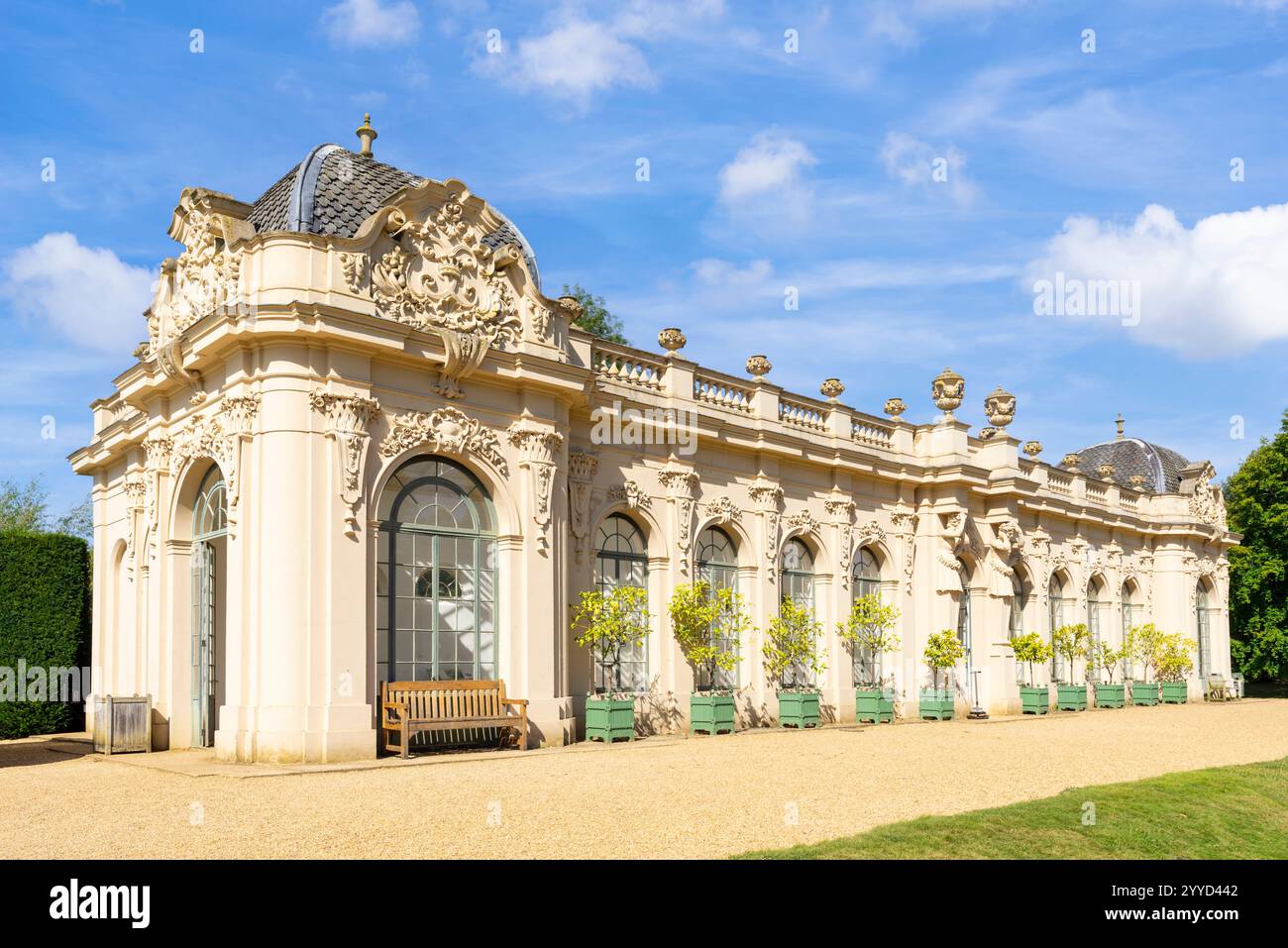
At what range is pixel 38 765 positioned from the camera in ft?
47.1

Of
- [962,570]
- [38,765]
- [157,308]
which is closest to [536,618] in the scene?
[38,765]

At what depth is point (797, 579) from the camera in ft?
72.3

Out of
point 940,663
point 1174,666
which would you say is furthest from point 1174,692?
point 940,663

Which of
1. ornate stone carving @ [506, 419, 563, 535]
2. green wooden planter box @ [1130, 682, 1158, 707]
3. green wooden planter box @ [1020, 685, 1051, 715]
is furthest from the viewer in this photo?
green wooden planter box @ [1130, 682, 1158, 707]

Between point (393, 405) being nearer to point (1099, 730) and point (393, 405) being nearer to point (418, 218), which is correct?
point (418, 218)

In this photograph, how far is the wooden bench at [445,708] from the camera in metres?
14.2

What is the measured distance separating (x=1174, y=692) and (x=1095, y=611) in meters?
2.91

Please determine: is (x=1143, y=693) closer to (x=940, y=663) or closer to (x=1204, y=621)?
(x=1204, y=621)

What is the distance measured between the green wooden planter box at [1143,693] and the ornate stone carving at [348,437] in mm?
23313

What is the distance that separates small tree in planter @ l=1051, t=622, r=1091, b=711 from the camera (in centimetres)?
2714

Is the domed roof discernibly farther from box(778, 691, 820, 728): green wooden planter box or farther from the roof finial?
box(778, 691, 820, 728): green wooden planter box

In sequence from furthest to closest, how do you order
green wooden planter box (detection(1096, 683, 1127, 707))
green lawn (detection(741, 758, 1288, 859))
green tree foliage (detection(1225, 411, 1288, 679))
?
green tree foliage (detection(1225, 411, 1288, 679)) → green wooden planter box (detection(1096, 683, 1127, 707)) → green lawn (detection(741, 758, 1288, 859))

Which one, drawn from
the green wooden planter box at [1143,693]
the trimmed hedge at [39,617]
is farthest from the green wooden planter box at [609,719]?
the green wooden planter box at [1143,693]

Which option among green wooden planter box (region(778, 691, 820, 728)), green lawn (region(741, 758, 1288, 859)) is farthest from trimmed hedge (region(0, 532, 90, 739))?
green lawn (region(741, 758, 1288, 859))
